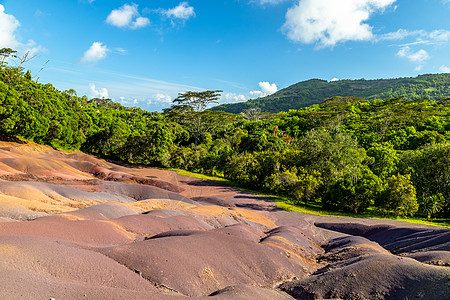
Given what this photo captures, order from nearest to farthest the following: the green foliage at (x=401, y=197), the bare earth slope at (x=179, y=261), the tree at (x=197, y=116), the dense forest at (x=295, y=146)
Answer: the bare earth slope at (x=179, y=261)
the green foliage at (x=401, y=197)
the dense forest at (x=295, y=146)
the tree at (x=197, y=116)

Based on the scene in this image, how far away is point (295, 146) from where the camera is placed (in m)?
44.9

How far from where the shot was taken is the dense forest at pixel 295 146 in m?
31.8

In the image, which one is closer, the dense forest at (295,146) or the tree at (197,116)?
the dense forest at (295,146)

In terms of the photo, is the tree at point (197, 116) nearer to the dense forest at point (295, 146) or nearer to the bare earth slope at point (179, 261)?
the dense forest at point (295, 146)

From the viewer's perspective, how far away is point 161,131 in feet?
185

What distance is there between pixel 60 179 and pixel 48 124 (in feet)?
86.3

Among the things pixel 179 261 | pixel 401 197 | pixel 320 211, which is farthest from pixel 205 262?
pixel 401 197

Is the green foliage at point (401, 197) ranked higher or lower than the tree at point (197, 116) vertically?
lower

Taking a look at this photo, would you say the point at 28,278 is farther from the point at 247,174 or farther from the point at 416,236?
the point at 247,174

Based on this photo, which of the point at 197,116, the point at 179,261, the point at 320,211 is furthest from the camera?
the point at 197,116

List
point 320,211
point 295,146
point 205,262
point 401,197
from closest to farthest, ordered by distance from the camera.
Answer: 1. point 205,262
2. point 401,197
3. point 320,211
4. point 295,146

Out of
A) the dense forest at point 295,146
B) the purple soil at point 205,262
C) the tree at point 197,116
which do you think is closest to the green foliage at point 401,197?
the dense forest at point 295,146

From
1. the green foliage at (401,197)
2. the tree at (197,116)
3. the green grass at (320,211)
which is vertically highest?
the tree at (197,116)

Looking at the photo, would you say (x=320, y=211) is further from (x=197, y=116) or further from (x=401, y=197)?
(x=197, y=116)
